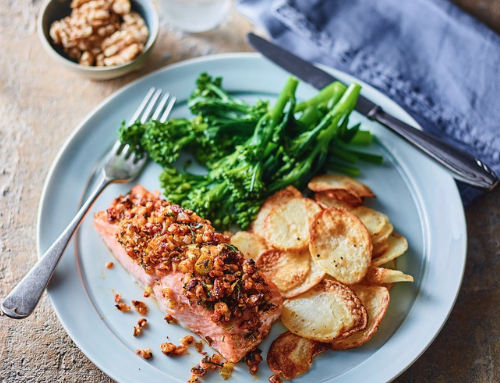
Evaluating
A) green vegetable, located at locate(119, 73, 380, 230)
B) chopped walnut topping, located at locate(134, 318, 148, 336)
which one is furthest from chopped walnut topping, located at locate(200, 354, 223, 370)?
green vegetable, located at locate(119, 73, 380, 230)

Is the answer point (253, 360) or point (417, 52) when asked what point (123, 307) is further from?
point (417, 52)

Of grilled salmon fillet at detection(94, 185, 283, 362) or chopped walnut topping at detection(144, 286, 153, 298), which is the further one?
chopped walnut topping at detection(144, 286, 153, 298)

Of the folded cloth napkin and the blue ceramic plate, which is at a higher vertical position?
the folded cloth napkin

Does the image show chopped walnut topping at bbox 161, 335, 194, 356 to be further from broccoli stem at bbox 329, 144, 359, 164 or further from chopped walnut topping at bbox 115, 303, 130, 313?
broccoli stem at bbox 329, 144, 359, 164

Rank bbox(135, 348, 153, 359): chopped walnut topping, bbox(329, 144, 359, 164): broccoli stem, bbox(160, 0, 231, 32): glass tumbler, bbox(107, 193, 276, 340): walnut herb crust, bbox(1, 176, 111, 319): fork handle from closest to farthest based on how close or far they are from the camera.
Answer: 1. bbox(107, 193, 276, 340): walnut herb crust
2. bbox(1, 176, 111, 319): fork handle
3. bbox(135, 348, 153, 359): chopped walnut topping
4. bbox(329, 144, 359, 164): broccoli stem
5. bbox(160, 0, 231, 32): glass tumbler

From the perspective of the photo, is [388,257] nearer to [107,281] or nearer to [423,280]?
[423,280]

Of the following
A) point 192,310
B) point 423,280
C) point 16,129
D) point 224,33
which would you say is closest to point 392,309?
point 423,280

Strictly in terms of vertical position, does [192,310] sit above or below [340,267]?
below
